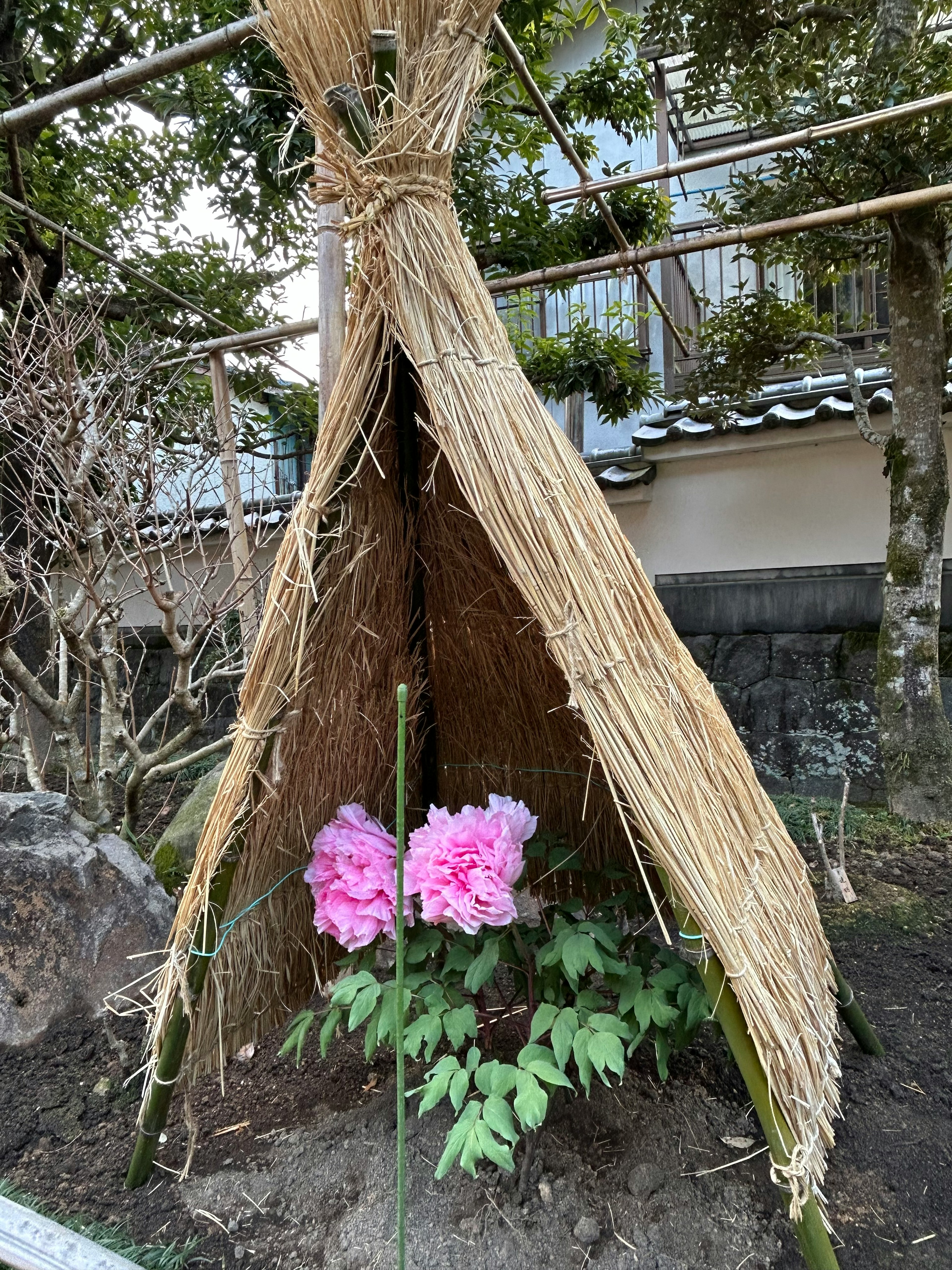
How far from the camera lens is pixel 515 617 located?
71.7 inches

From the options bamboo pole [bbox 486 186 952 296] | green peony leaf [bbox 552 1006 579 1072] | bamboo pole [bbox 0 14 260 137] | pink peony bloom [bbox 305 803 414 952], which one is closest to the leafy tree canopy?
bamboo pole [bbox 0 14 260 137]

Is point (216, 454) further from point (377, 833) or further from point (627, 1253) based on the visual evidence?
point (627, 1253)

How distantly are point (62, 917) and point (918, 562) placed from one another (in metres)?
3.32

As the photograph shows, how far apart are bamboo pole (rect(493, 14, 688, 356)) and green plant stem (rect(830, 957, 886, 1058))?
2.11 metres

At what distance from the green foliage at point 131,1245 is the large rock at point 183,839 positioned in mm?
1660

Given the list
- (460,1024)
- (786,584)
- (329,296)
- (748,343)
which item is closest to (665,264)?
(748,343)

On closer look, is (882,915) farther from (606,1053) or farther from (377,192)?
(377,192)

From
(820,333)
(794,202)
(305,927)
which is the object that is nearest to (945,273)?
(820,333)

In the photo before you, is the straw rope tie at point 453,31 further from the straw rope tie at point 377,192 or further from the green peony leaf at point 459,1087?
the green peony leaf at point 459,1087

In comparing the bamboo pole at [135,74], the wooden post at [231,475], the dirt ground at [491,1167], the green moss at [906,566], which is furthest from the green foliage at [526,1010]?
the bamboo pole at [135,74]

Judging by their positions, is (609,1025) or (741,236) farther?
(741,236)

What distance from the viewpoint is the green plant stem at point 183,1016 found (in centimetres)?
144

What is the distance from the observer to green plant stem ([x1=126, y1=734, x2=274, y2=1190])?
1.44 m

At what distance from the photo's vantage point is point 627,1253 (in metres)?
1.29
